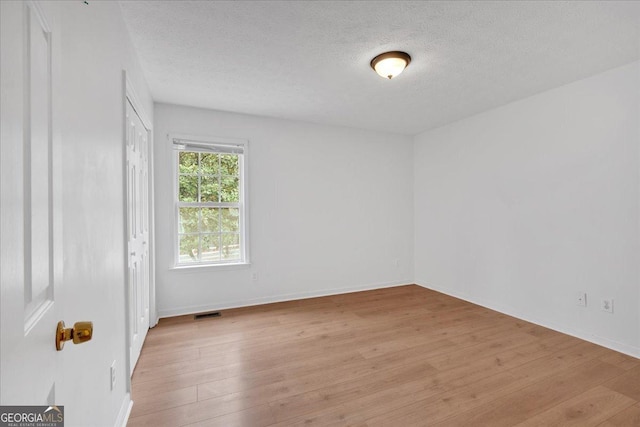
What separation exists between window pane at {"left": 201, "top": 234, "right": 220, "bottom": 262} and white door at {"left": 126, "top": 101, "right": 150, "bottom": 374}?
71 centimetres

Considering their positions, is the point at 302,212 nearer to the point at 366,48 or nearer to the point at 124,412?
the point at 366,48

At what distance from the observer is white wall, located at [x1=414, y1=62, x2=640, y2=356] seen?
8.73 ft

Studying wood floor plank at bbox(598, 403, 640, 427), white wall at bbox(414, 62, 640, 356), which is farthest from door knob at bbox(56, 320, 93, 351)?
white wall at bbox(414, 62, 640, 356)

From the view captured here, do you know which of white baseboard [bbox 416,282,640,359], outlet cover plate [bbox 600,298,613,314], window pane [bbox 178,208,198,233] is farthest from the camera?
window pane [bbox 178,208,198,233]

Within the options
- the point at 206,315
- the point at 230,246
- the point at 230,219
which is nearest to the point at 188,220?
the point at 230,219

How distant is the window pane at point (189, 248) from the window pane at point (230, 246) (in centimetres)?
32

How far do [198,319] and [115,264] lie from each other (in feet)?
6.54

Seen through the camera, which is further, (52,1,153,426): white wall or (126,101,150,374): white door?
(126,101,150,374): white door

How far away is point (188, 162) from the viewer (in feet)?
12.3

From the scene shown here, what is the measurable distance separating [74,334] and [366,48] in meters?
2.50

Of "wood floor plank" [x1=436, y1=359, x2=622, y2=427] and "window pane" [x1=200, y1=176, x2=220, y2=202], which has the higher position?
"window pane" [x1=200, y1=176, x2=220, y2=202]

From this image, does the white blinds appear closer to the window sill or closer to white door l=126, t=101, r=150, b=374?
white door l=126, t=101, r=150, b=374

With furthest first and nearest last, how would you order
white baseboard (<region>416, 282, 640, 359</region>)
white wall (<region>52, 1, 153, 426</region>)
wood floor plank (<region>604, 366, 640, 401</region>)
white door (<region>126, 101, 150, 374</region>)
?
white baseboard (<region>416, 282, 640, 359</region>) < white door (<region>126, 101, 150, 374</region>) < wood floor plank (<region>604, 366, 640, 401</region>) < white wall (<region>52, 1, 153, 426</region>)

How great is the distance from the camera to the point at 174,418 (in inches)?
72.0
